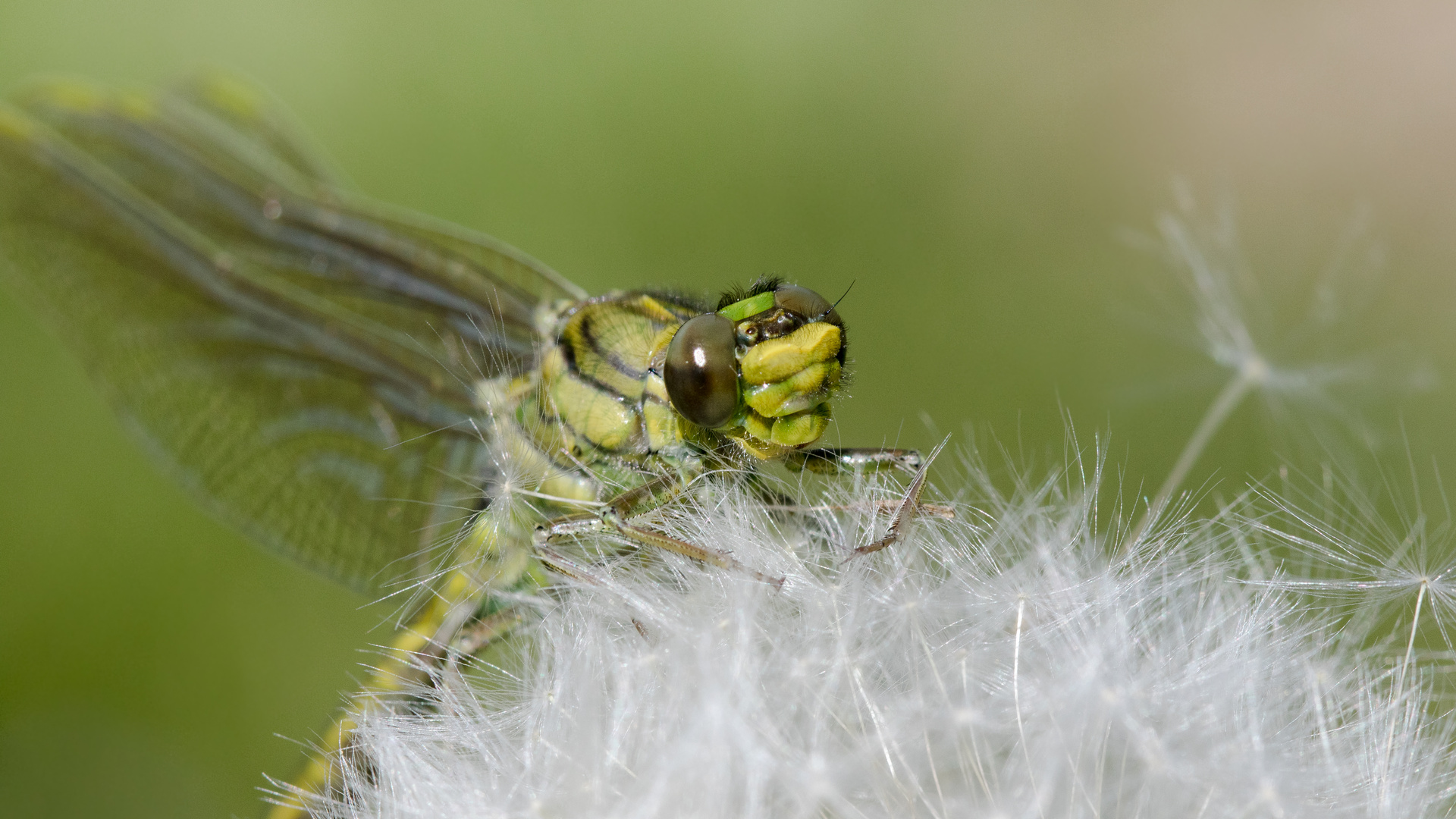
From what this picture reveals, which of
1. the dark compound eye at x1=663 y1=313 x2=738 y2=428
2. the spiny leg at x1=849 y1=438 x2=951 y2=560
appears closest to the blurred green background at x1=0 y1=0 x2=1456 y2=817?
the spiny leg at x1=849 y1=438 x2=951 y2=560

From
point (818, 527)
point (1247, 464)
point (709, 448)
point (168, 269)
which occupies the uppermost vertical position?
point (168, 269)

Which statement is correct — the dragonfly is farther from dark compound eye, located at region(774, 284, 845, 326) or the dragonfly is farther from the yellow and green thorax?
dark compound eye, located at region(774, 284, 845, 326)

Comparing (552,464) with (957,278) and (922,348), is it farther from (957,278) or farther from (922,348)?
(957,278)

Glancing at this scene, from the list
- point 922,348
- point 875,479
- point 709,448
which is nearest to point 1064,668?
point 875,479

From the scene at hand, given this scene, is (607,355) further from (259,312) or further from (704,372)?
(259,312)

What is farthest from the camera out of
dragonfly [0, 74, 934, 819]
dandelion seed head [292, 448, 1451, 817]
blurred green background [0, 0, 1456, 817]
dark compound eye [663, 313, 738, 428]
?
blurred green background [0, 0, 1456, 817]

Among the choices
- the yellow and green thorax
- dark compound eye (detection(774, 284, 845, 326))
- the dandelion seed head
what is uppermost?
dark compound eye (detection(774, 284, 845, 326))

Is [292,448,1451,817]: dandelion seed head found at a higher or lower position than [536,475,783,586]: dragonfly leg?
lower
